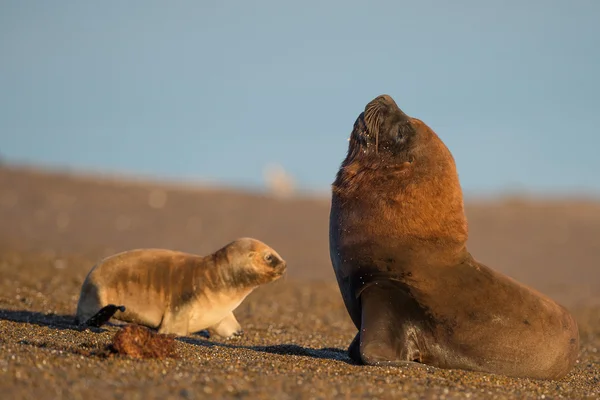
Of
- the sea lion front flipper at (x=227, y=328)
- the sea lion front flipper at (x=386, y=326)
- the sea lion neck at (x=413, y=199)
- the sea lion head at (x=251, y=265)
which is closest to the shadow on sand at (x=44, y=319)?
the sea lion front flipper at (x=227, y=328)

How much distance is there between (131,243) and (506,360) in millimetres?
14848

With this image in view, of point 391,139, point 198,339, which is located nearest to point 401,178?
point 391,139

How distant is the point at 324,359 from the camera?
6.84 m

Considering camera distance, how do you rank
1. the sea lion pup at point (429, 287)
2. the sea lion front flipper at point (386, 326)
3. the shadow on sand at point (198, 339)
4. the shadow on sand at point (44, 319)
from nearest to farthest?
the sea lion front flipper at point (386, 326)
the sea lion pup at point (429, 287)
the shadow on sand at point (198, 339)
the shadow on sand at point (44, 319)

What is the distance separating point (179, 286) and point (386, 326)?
113 inches

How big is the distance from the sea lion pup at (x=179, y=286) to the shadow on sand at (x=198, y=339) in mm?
231

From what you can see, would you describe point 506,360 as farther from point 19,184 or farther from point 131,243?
point 19,184

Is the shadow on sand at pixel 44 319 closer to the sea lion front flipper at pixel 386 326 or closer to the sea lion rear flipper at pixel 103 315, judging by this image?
the sea lion rear flipper at pixel 103 315

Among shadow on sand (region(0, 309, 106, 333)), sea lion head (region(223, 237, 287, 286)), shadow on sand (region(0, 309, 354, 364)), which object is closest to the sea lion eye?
shadow on sand (region(0, 309, 354, 364))

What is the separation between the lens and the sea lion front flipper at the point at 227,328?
30.0 feet

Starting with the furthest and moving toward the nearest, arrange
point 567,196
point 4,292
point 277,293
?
point 567,196
point 277,293
point 4,292

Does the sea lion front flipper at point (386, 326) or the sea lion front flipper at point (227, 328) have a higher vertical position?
the sea lion front flipper at point (386, 326)

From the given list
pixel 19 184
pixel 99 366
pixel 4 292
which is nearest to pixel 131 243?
pixel 19 184

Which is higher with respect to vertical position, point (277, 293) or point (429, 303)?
point (429, 303)
